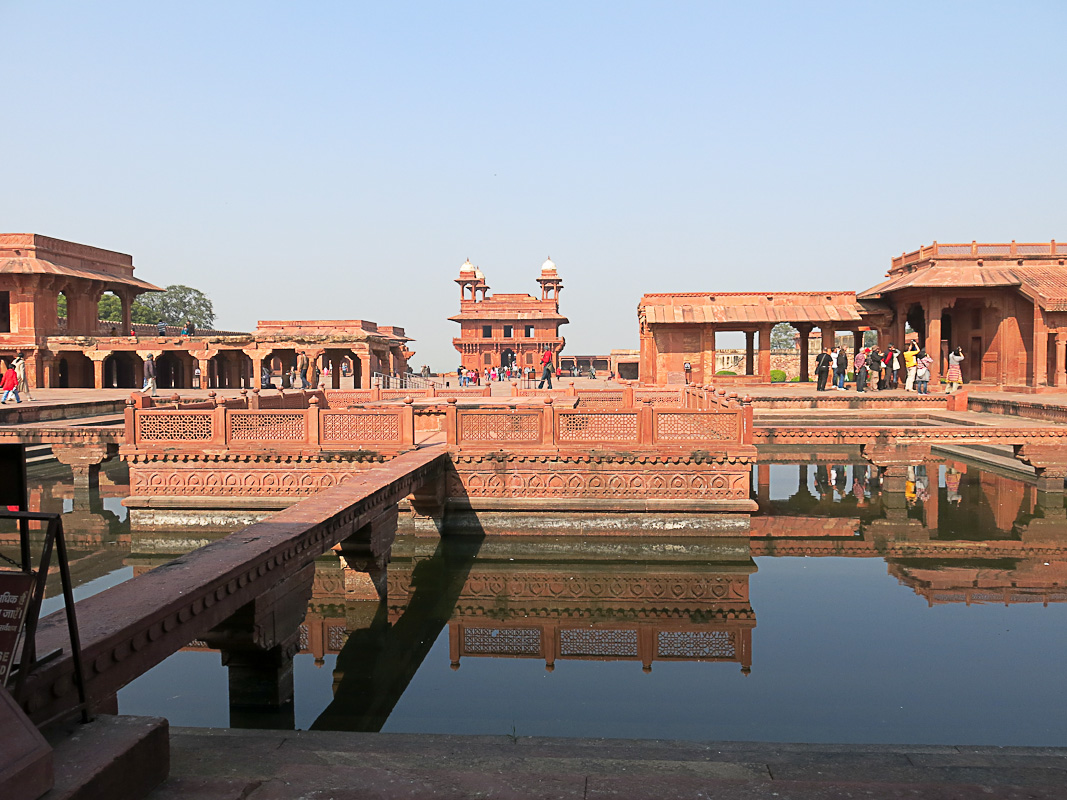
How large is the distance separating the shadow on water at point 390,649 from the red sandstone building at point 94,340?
24627 millimetres

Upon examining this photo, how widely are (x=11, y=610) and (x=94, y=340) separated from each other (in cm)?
3446

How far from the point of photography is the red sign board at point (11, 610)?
3.18 meters

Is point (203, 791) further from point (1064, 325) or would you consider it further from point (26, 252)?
point (26, 252)

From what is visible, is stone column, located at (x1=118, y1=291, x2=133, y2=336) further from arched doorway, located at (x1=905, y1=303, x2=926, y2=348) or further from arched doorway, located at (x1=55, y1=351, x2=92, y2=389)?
arched doorway, located at (x1=905, y1=303, x2=926, y2=348)

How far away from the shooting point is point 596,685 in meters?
7.42

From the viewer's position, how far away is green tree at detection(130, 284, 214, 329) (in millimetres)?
75375

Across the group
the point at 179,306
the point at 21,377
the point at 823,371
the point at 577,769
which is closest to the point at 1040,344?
the point at 823,371

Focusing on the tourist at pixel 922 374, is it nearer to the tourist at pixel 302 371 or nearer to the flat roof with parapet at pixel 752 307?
the flat roof with parapet at pixel 752 307

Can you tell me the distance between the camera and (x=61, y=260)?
3559 cm

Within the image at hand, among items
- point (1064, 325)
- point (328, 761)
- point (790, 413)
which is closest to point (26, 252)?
point (790, 413)

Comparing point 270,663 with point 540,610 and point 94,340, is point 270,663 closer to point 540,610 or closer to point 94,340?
point 540,610

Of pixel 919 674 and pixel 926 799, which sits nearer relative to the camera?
pixel 926 799

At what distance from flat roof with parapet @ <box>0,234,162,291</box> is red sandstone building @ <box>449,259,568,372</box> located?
2309 cm

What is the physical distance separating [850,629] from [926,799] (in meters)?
5.73
